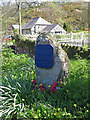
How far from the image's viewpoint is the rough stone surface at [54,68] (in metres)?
3.55

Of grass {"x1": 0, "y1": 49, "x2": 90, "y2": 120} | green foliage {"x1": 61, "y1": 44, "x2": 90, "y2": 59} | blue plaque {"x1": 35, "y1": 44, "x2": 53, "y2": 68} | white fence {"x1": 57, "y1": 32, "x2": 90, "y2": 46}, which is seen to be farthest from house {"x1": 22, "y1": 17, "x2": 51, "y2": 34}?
grass {"x1": 0, "y1": 49, "x2": 90, "y2": 120}

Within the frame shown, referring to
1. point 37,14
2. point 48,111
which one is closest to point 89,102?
point 48,111

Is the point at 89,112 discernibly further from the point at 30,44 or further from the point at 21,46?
the point at 21,46

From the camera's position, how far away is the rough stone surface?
140 inches

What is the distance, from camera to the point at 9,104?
118 inches

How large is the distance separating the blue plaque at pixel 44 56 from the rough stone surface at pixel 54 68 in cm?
9

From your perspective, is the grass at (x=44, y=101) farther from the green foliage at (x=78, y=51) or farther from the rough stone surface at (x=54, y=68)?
the green foliage at (x=78, y=51)

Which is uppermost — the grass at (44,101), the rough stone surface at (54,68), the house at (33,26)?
the house at (33,26)

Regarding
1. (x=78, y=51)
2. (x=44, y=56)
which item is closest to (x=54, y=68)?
(x=44, y=56)

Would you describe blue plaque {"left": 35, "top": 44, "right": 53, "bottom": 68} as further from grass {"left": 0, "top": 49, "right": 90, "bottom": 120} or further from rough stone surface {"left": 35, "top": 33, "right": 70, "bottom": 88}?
grass {"left": 0, "top": 49, "right": 90, "bottom": 120}

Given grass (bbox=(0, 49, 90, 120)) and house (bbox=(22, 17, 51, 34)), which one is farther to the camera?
house (bbox=(22, 17, 51, 34))

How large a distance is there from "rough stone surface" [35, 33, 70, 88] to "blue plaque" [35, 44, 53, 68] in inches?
3.4

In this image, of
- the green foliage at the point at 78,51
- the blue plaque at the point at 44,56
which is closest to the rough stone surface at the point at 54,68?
the blue plaque at the point at 44,56

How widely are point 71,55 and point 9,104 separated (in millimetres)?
4297
